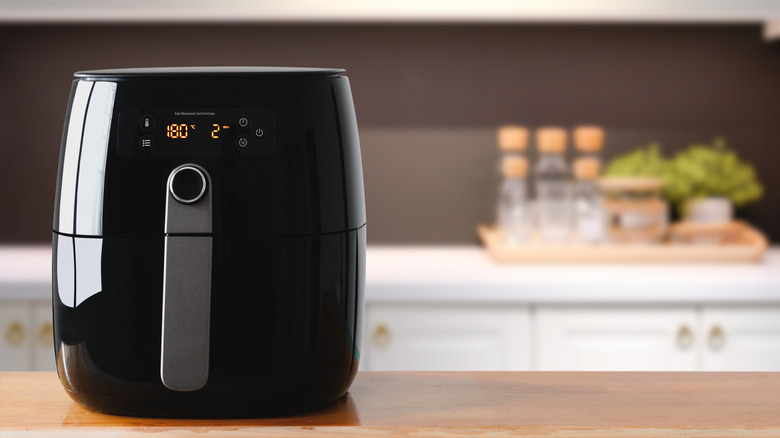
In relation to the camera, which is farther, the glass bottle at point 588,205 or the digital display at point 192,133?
the glass bottle at point 588,205

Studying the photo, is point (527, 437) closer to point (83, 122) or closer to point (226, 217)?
point (226, 217)

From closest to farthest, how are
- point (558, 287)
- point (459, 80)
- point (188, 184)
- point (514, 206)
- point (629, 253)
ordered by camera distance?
point (188, 184) → point (558, 287) → point (629, 253) → point (514, 206) → point (459, 80)

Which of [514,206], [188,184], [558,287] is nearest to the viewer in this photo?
[188,184]

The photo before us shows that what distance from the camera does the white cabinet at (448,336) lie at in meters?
1.88

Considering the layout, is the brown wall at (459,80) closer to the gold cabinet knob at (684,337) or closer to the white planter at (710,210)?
the white planter at (710,210)

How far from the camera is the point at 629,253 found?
82.3 inches

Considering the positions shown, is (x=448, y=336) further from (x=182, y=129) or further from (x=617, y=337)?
(x=182, y=129)

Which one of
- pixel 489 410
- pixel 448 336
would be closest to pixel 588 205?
pixel 448 336

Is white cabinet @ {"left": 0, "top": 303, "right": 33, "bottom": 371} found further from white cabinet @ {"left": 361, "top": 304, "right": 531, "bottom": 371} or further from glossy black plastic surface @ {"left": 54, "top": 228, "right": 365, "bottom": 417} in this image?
glossy black plastic surface @ {"left": 54, "top": 228, "right": 365, "bottom": 417}

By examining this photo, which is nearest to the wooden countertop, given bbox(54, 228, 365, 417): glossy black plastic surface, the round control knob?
bbox(54, 228, 365, 417): glossy black plastic surface

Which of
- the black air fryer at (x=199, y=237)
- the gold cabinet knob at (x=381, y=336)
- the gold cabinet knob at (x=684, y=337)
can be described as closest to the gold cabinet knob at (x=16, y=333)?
the gold cabinet knob at (x=381, y=336)

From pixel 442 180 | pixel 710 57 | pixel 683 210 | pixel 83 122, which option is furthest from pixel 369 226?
pixel 83 122

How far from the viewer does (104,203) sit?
1.66ft

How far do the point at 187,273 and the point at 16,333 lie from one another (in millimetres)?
1543
